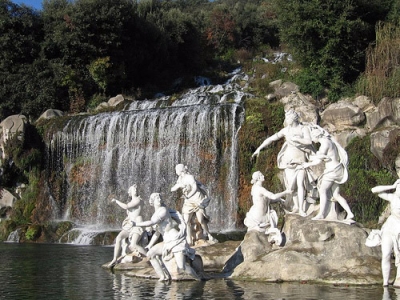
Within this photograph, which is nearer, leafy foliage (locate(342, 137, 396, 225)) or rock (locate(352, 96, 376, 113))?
leafy foliage (locate(342, 137, 396, 225))

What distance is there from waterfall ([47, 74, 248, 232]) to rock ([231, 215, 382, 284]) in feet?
43.2

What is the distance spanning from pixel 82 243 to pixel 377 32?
17.7 meters

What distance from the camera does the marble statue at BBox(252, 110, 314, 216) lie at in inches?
595

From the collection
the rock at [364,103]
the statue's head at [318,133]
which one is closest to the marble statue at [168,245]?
the statue's head at [318,133]

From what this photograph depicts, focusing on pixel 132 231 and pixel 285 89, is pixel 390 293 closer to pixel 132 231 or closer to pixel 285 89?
pixel 132 231

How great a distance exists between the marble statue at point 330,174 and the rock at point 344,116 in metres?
13.1

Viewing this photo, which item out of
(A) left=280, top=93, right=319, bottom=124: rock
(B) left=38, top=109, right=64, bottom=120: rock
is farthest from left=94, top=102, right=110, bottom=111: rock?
(A) left=280, top=93, right=319, bottom=124: rock

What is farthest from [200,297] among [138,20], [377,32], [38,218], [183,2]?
[183,2]

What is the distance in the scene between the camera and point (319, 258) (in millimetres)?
13602

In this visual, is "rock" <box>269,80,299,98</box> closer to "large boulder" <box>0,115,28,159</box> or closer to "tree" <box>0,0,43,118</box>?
"large boulder" <box>0,115,28,159</box>

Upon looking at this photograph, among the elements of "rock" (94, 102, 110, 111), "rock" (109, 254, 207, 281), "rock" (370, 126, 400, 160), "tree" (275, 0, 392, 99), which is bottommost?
"rock" (109, 254, 207, 281)

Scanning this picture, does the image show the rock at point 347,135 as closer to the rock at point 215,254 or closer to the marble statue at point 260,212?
the rock at point 215,254

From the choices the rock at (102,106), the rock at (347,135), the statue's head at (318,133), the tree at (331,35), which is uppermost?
the tree at (331,35)

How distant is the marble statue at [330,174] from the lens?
14.5 metres
